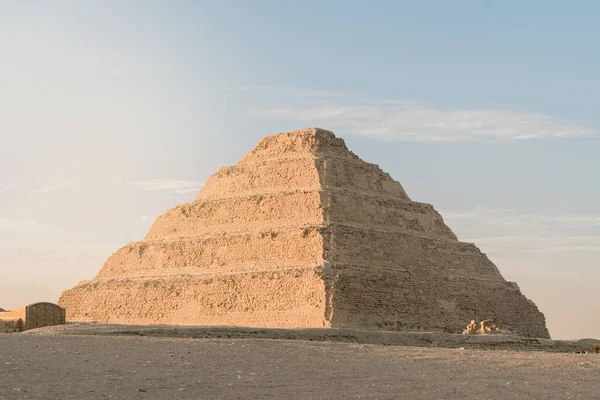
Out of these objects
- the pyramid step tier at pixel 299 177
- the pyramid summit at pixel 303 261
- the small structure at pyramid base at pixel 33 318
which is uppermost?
the pyramid step tier at pixel 299 177

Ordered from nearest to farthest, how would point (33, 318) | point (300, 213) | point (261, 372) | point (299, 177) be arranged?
point (261, 372) → point (33, 318) → point (300, 213) → point (299, 177)

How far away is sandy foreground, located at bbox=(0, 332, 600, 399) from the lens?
16625 millimetres

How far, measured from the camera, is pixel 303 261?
1906 inches

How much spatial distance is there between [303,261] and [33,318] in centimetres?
1354

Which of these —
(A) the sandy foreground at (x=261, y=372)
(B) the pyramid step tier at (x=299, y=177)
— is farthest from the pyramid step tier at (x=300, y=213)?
(A) the sandy foreground at (x=261, y=372)

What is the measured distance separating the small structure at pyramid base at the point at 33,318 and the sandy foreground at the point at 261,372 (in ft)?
58.2

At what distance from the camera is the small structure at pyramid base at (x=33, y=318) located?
42562 millimetres

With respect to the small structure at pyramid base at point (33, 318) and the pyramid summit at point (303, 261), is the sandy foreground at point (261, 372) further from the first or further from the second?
the pyramid summit at point (303, 261)

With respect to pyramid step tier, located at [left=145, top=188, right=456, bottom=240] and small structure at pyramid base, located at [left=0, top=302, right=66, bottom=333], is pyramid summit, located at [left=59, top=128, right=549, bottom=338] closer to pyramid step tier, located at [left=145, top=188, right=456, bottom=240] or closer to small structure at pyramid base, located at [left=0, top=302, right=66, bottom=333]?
pyramid step tier, located at [left=145, top=188, right=456, bottom=240]

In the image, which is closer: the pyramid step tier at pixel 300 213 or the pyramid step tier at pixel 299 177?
the pyramid step tier at pixel 300 213

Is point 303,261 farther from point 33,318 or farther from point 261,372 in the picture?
point 261,372

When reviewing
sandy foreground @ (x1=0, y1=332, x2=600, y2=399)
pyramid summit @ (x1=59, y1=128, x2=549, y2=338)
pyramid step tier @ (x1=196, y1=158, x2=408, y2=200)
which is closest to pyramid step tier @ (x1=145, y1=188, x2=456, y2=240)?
pyramid summit @ (x1=59, y1=128, x2=549, y2=338)

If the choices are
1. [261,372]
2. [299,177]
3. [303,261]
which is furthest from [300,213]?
[261,372]

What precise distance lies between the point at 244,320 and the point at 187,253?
7.75m
